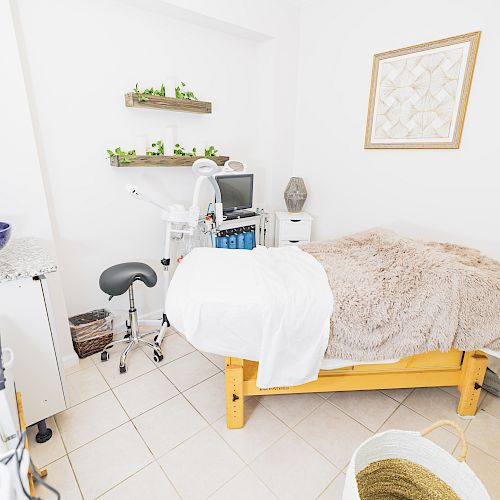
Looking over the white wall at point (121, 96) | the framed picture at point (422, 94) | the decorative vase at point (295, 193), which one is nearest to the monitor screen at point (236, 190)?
the white wall at point (121, 96)

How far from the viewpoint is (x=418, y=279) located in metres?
1.62

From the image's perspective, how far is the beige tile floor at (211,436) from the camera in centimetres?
141

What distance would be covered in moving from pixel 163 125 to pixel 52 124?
2.52 ft

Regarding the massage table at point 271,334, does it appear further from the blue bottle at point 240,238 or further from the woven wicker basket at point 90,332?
the woven wicker basket at point 90,332

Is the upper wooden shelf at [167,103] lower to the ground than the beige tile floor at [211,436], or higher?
higher

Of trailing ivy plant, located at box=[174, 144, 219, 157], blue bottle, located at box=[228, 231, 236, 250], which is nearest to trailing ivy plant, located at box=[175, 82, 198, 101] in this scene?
trailing ivy plant, located at box=[174, 144, 219, 157]

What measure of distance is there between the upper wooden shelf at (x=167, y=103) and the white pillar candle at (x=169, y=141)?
154 millimetres

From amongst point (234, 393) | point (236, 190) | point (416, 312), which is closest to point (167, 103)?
point (236, 190)

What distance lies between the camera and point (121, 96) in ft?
7.45

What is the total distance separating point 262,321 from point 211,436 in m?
0.71

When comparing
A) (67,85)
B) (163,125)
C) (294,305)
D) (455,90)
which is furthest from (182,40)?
(294,305)

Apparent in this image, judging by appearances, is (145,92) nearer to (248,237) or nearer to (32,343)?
(248,237)

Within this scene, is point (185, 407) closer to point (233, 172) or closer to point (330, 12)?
point (233, 172)

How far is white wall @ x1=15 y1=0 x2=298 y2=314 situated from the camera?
2014 millimetres
